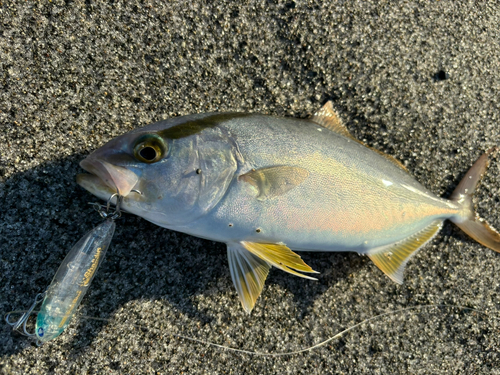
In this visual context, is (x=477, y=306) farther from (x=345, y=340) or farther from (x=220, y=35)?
(x=220, y=35)

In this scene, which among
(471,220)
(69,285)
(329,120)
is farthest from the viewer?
(471,220)

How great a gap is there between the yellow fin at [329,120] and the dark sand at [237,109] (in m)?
0.10

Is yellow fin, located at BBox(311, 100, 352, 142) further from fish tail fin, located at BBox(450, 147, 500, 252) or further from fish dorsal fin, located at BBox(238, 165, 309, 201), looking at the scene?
fish tail fin, located at BBox(450, 147, 500, 252)

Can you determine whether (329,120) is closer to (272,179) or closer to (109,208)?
(272,179)

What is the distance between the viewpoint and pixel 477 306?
5.90 ft

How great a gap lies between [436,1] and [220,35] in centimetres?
131

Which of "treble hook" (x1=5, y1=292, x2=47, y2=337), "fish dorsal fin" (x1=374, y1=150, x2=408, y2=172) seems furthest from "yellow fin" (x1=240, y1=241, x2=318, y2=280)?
"treble hook" (x1=5, y1=292, x2=47, y2=337)

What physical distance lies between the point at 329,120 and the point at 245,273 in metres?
0.89

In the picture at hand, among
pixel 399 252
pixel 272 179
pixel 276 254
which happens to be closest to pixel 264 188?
pixel 272 179

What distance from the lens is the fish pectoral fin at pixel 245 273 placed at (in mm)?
1479

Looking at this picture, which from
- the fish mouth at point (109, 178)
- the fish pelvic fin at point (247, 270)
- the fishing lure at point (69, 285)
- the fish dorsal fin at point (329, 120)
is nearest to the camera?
the fish mouth at point (109, 178)

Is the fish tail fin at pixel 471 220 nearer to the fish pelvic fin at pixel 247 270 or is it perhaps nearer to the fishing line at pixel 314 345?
the fishing line at pixel 314 345

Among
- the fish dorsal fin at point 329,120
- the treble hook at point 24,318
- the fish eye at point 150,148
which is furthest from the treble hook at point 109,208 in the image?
the fish dorsal fin at point 329,120

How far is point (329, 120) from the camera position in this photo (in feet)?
5.39
